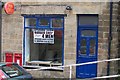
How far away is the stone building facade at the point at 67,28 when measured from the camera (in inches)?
671

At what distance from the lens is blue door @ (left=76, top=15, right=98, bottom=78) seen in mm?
17453

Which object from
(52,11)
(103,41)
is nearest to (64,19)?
(52,11)

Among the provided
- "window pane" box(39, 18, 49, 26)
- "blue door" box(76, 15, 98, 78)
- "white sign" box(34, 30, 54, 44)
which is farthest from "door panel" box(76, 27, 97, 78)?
"window pane" box(39, 18, 49, 26)

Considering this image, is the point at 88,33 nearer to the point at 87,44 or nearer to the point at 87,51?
the point at 87,44

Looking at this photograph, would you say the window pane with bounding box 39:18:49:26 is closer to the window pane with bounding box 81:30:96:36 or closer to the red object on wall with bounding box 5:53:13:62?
the window pane with bounding box 81:30:96:36

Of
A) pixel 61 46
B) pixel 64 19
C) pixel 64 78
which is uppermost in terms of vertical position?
pixel 64 19

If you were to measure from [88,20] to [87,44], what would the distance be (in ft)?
3.91

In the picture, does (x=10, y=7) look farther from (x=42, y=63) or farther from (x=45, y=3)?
(x=42, y=63)

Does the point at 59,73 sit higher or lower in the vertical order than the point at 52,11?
lower

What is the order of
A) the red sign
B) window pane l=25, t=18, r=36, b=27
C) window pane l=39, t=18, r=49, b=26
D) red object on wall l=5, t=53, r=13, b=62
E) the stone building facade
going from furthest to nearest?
red object on wall l=5, t=53, r=13, b=62 < window pane l=25, t=18, r=36, b=27 < window pane l=39, t=18, r=49, b=26 < the red sign < the stone building facade

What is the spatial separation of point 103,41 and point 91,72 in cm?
168

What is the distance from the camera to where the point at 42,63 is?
59.9 ft

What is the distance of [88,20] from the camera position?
57.5 ft

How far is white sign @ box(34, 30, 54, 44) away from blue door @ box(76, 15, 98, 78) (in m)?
1.40
